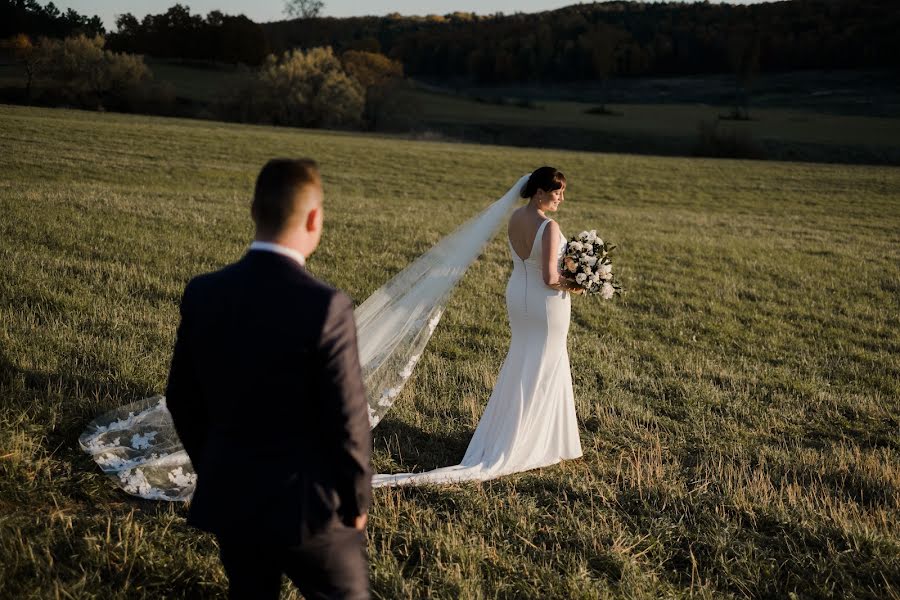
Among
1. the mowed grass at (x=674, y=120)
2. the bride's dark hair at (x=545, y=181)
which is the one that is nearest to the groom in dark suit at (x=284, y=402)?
the bride's dark hair at (x=545, y=181)

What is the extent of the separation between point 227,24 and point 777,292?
111 m

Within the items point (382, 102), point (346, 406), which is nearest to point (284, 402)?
point (346, 406)

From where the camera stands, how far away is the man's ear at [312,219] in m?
2.86

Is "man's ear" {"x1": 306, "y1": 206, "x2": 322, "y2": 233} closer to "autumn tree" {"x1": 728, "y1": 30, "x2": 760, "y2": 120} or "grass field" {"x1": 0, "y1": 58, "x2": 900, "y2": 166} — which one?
"grass field" {"x1": 0, "y1": 58, "x2": 900, "y2": 166}

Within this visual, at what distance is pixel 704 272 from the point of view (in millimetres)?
18266

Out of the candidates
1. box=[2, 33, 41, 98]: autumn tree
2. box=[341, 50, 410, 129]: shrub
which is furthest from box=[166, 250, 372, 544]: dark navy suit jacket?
box=[341, 50, 410, 129]: shrub

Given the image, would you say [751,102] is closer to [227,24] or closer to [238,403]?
[227,24]

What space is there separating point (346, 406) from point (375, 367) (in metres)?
4.06

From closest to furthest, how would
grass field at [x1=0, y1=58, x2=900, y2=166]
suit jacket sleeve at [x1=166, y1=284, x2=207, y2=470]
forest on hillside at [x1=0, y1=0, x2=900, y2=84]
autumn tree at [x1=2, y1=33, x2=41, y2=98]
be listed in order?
suit jacket sleeve at [x1=166, y1=284, x2=207, y2=470] → autumn tree at [x1=2, y1=33, x2=41, y2=98] → grass field at [x1=0, y1=58, x2=900, y2=166] → forest on hillside at [x1=0, y1=0, x2=900, y2=84]

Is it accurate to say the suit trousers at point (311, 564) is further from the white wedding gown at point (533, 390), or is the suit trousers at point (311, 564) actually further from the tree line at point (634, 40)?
the tree line at point (634, 40)

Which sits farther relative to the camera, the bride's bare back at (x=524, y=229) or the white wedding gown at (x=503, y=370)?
the bride's bare back at (x=524, y=229)

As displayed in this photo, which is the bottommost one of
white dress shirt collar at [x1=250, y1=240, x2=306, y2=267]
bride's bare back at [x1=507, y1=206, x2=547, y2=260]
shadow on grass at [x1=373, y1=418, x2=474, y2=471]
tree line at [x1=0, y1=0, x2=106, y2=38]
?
shadow on grass at [x1=373, y1=418, x2=474, y2=471]

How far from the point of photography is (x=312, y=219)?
2.88 m

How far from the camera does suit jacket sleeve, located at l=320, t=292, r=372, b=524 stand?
2750 millimetres
